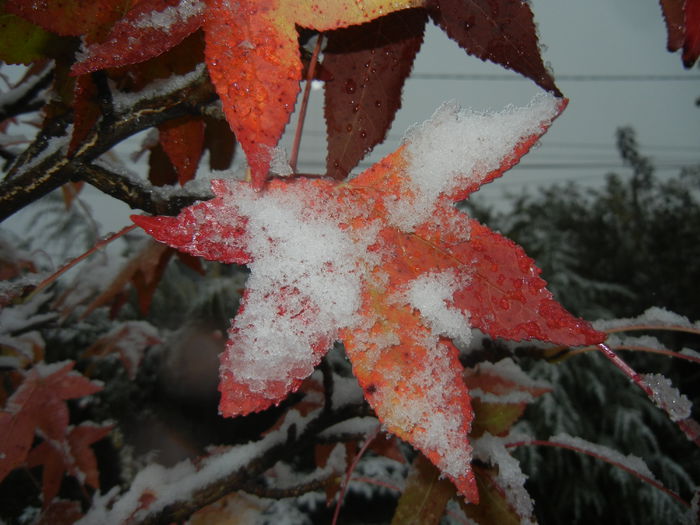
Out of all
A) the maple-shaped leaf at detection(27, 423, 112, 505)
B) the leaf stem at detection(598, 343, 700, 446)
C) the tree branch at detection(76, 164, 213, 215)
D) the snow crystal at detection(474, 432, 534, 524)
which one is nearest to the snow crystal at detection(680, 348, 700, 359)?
the leaf stem at detection(598, 343, 700, 446)

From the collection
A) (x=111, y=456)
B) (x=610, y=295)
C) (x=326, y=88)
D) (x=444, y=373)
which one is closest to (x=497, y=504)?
(x=444, y=373)

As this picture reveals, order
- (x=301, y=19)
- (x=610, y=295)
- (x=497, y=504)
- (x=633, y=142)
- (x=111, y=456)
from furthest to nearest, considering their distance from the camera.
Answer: (x=633, y=142) < (x=610, y=295) < (x=111, y=456) < (x=497, y=504) < (x=301, y=19)

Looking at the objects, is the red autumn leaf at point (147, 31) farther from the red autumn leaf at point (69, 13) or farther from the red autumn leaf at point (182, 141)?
the red autumn leaf at point (182, 141)

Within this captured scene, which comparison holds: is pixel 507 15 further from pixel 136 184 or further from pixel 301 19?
pixel 136 184

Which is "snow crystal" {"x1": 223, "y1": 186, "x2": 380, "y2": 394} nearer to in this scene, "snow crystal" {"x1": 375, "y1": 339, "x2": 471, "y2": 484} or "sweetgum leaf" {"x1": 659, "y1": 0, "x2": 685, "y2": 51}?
"snow crystal" {"x1": 375, "y1": 339, "x2": 471, "y2": 484}

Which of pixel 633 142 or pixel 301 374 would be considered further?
pixel 633 142

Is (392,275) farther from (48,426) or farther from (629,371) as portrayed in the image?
(48,426)

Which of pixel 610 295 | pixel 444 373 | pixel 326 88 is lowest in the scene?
pixel 610 295

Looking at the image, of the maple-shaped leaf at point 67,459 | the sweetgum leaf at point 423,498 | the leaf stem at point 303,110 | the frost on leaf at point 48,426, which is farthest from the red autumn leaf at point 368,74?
the maple-shaped leaf at point 67,459
